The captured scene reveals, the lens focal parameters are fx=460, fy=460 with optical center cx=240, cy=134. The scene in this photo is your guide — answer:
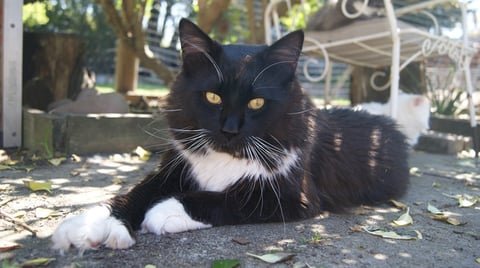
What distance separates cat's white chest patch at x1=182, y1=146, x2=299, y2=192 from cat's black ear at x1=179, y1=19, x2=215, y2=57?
0.46m

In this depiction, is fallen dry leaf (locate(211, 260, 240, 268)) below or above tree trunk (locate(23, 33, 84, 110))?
below

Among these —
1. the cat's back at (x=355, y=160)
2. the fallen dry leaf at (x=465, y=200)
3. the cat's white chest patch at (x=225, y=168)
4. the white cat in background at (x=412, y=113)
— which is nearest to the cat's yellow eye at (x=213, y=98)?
the cat's white chest patch at (x=225, y=168)

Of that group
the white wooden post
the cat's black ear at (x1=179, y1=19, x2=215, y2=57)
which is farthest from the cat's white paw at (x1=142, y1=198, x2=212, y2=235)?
the white wooden post

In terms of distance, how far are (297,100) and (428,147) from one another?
3528mm

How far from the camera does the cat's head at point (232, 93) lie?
191cm

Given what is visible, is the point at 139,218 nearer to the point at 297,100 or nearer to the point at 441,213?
the point at 297,100

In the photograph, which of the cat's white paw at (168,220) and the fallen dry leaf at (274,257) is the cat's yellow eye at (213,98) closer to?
the cat's white paw at (168,220)

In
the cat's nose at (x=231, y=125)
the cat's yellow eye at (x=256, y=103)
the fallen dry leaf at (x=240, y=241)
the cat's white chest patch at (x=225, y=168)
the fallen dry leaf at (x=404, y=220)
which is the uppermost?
the cat's yellow eye at (x=256, y=103)

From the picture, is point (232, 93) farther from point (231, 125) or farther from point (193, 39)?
point (193, 39)

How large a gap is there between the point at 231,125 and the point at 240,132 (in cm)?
6

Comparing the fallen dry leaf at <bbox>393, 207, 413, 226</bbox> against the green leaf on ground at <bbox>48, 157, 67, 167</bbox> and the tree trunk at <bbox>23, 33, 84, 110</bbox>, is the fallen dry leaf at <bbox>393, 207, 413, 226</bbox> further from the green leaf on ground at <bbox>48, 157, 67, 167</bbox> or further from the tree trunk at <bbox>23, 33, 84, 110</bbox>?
the tree trunk at <bbox>23, 33, 84, 110</bbox>

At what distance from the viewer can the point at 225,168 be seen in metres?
2.10

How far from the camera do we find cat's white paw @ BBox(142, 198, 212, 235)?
5.89 feet

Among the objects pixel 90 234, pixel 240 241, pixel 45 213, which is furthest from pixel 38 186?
pixel 240 241
